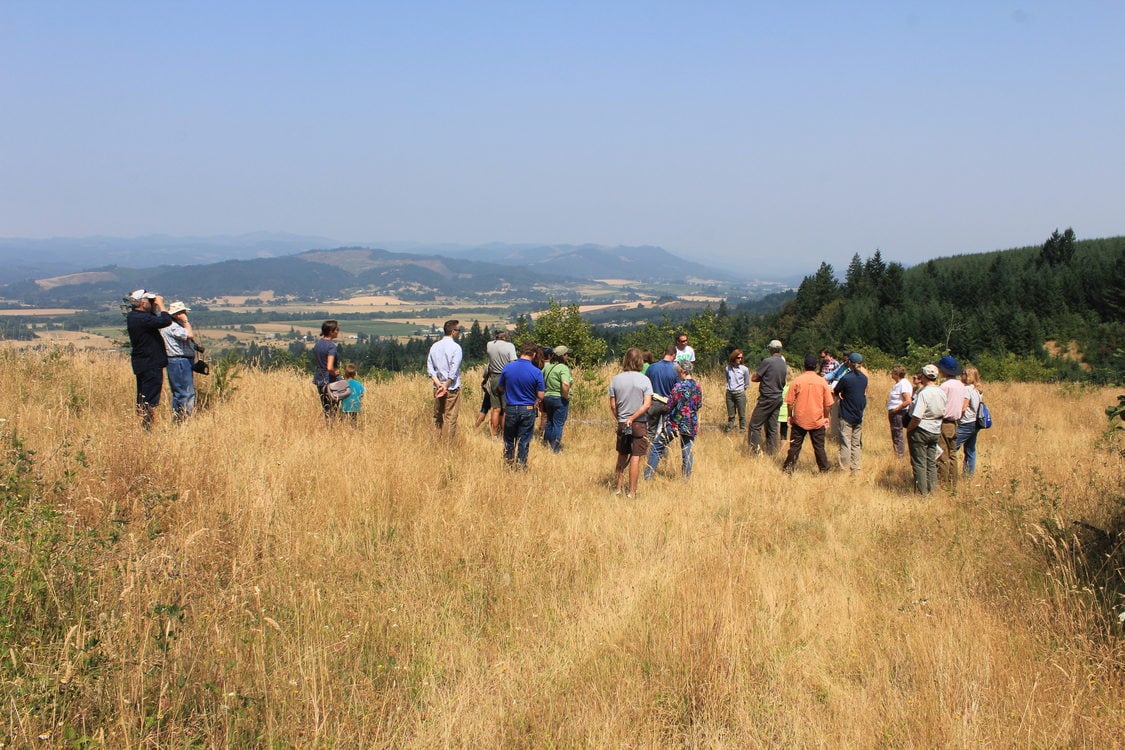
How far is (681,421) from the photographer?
8.00m

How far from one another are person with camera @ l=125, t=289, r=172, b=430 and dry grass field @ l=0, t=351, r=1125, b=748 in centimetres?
67

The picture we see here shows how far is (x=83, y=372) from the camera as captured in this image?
8.94m

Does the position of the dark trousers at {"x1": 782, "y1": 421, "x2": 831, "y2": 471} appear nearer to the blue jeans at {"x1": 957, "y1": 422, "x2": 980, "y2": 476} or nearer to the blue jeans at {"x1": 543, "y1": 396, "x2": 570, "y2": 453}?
the blue jeans at {"x1": 957, "y1": 422, "x2": 980, "y2": 476}

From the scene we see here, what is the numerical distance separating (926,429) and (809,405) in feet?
4.38

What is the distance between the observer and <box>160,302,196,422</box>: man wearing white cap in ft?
23.5

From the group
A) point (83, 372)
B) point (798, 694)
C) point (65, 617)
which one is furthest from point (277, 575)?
point (83, 372)

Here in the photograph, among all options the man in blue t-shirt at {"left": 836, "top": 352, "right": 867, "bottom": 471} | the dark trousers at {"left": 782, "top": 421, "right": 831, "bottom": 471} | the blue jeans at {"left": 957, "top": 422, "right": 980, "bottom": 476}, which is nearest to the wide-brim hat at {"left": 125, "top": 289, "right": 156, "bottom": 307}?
the dark trousers at {"left": 782, "top": 421, "right": 831, "bottom": 471}

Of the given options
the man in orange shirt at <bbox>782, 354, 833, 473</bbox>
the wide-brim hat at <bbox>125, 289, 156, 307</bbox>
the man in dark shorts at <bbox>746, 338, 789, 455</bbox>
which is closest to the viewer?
the wide-brim hat at <bbox>125, 289, 156, 307</bbox>

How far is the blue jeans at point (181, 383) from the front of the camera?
23.8 feet

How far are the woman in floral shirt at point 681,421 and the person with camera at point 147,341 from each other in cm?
553

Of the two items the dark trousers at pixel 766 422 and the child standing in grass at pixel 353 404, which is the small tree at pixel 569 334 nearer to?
the dark trousers at pixel 766 422

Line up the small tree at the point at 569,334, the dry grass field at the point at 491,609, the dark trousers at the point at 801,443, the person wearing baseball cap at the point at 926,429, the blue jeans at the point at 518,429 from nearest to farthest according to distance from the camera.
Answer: the dry grass field at the point at 491,609 → the person wearing baseball cap at the point at 926,429 → the blue jeans at the point at 518,429 → the dark trousers at the point at 801,443 → the small tree at the point at 569,334

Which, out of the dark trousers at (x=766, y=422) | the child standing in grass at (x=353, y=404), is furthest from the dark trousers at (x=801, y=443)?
the child standing in grass at (x=353, y=404)

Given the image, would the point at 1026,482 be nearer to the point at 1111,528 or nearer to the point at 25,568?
the point at 1111,528
